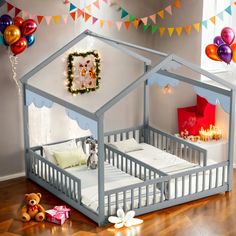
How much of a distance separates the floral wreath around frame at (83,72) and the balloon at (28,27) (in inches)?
36.0

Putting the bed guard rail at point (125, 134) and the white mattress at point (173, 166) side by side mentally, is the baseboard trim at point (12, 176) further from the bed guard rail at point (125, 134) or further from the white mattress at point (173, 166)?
the white mattress at point (173, 166)

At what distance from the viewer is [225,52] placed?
7012 mm

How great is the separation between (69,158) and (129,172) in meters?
0.78

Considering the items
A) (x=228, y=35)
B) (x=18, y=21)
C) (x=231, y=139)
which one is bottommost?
(x=231, y=139)

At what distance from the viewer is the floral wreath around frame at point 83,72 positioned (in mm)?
7691

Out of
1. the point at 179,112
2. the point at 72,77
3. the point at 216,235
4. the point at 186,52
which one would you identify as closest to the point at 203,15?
the point at 186,52

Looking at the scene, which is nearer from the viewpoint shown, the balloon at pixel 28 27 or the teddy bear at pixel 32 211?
the teddy bear at pixel 32 211

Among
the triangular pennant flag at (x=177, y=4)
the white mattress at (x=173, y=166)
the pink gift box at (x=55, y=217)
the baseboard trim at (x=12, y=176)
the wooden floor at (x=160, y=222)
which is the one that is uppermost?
the triangular pennant flag at (x=177, y=4)

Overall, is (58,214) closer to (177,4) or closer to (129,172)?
(129,172)

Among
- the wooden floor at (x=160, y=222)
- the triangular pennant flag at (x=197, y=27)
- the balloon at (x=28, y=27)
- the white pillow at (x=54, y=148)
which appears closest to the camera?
the wooden floor at (x=160, y=222)

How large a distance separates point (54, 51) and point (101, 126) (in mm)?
2085

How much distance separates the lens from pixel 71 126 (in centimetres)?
792

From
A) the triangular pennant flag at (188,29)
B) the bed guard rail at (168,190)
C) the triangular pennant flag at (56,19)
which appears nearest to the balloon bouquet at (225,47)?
the triangular pennant flag at (188,29)

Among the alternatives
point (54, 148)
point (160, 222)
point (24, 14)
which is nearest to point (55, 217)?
point (160, 222)
